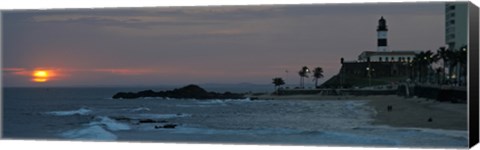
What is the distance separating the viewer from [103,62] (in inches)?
635

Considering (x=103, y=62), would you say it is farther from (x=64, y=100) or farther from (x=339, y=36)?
(x=339, y=36)

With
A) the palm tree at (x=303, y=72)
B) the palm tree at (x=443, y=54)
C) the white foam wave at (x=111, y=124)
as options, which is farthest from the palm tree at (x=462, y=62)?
the white foam wave at (x=111, y=124)

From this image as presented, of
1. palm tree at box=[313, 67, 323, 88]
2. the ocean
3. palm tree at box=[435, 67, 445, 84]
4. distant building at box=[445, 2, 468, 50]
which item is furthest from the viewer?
palm tree at box=[313, 67, 323, 88]

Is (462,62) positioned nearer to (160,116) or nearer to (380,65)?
(380,65)

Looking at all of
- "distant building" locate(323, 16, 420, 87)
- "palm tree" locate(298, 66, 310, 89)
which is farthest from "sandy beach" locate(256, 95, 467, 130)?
"palm tree" locate(298, 66, 310, 89)

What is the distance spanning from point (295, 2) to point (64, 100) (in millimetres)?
3214

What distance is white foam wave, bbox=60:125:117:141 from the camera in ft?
52.0

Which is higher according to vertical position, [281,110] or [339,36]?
[339,36]

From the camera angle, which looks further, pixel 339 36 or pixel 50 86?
pixel 50 86

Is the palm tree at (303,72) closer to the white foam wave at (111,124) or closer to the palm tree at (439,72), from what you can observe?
the palm tree at (439,72)

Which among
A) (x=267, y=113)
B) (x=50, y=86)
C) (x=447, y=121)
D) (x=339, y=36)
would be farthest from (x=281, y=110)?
(x=50, y=86)

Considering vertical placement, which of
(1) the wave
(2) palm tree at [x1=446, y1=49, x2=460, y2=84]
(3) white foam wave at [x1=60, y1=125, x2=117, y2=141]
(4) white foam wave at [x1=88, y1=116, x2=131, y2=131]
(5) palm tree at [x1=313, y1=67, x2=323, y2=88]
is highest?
(2) palm tree at [x1=446, y1=49, x2=460, y2=84]

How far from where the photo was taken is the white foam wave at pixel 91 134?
15.8m

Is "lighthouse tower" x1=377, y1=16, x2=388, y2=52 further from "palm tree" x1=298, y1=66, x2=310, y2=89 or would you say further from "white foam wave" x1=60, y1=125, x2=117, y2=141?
"white foam wave" x1=60, y1=125, x2=117, y2=141
